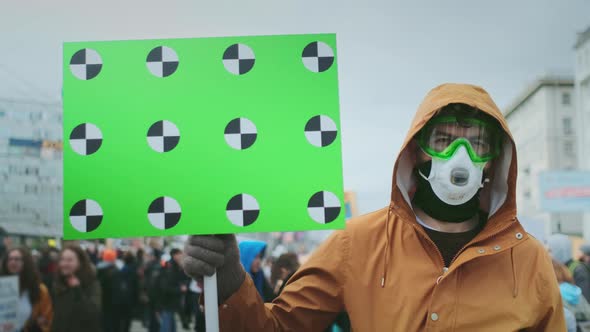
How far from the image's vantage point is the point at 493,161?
3004 millimetres

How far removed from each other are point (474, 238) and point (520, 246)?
0.68ft

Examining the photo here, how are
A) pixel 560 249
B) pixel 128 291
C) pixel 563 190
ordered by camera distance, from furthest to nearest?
pixel 563 190 < pixel 128 291 < pixel 560 249

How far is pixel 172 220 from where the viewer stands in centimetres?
275

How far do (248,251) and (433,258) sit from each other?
4111mm

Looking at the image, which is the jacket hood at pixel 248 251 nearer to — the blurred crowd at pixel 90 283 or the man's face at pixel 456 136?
the blurred crowd at pixel 90 283

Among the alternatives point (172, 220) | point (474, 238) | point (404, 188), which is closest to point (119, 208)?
point (172, 220)

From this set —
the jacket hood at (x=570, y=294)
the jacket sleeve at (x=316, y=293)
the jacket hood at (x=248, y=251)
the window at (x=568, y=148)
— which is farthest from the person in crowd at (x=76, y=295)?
the window at (x=568, y=148)

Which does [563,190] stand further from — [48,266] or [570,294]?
[570,294]

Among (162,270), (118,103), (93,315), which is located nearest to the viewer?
(118,103)

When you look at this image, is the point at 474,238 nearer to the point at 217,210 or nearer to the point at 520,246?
the point at 520,246

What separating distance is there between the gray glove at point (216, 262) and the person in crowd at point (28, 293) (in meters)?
4.97

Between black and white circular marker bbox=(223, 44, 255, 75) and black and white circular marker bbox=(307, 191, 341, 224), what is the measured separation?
598 mm

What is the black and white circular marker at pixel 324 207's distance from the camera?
110 inches

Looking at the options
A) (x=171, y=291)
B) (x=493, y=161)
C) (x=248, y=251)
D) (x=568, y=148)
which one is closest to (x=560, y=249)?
(x=248, y=251)
